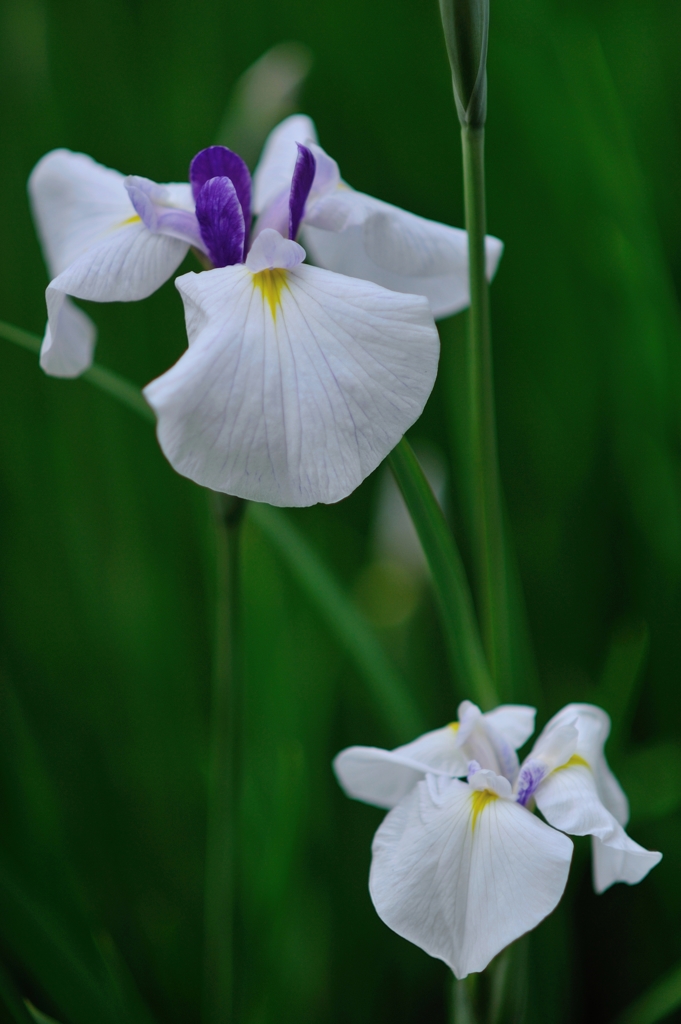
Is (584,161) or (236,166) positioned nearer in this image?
(236,166)

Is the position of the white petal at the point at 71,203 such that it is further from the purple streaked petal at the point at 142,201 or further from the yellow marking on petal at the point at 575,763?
the yellow marking on petal at the point at 575,763

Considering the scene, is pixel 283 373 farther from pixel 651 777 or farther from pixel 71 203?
pixel 651 777

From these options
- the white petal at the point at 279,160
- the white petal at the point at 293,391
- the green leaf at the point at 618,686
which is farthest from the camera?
the green leaf at the point at 618,686

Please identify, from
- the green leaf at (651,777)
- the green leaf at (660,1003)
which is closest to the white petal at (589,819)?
the green leaf at (660,1003)

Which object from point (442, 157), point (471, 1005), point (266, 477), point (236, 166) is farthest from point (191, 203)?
point (442, 157)

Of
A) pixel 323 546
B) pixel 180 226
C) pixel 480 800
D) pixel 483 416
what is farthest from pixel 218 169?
pixel 323 546

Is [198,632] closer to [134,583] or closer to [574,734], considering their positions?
[134,583]

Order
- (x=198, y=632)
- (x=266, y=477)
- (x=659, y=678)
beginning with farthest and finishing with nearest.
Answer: (x=198, y=632) → (x=659, y=678) → (x=266, y=477)
